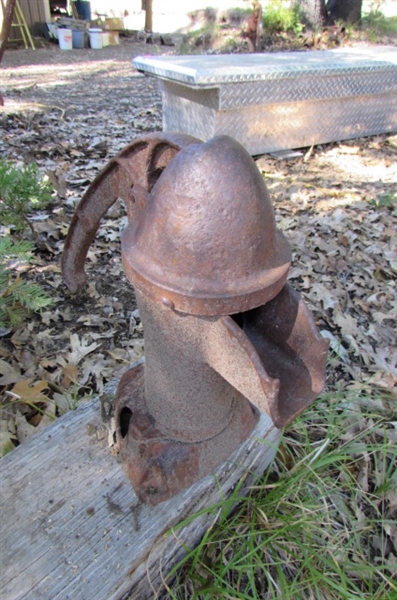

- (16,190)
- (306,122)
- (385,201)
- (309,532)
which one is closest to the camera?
(309,532)

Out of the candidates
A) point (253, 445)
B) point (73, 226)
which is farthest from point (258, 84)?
point (253, 445)

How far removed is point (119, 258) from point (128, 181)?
1696 millimetres

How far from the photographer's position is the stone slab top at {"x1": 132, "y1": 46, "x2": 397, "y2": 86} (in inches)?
156

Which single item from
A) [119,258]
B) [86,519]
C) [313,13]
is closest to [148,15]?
[313,13]

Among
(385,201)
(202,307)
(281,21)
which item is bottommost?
(385,201)

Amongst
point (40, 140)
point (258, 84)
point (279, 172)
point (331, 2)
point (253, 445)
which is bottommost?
point (253, 445)

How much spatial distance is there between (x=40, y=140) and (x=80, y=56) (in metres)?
8.28

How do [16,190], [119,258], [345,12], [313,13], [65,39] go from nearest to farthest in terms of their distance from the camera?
Result: [16,190], [119,258], [313,13], [345,12], [65,39]

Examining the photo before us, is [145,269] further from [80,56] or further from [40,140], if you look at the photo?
[80,56]

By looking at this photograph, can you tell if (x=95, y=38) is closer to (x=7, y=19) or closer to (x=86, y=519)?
(x=7, y=19)

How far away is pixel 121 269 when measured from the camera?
2.94 meters

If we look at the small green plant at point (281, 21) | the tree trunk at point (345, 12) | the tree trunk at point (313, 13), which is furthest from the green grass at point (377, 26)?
the small green plant at point (281, 21)

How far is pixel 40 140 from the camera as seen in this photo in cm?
468

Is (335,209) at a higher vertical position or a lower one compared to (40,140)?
lower
